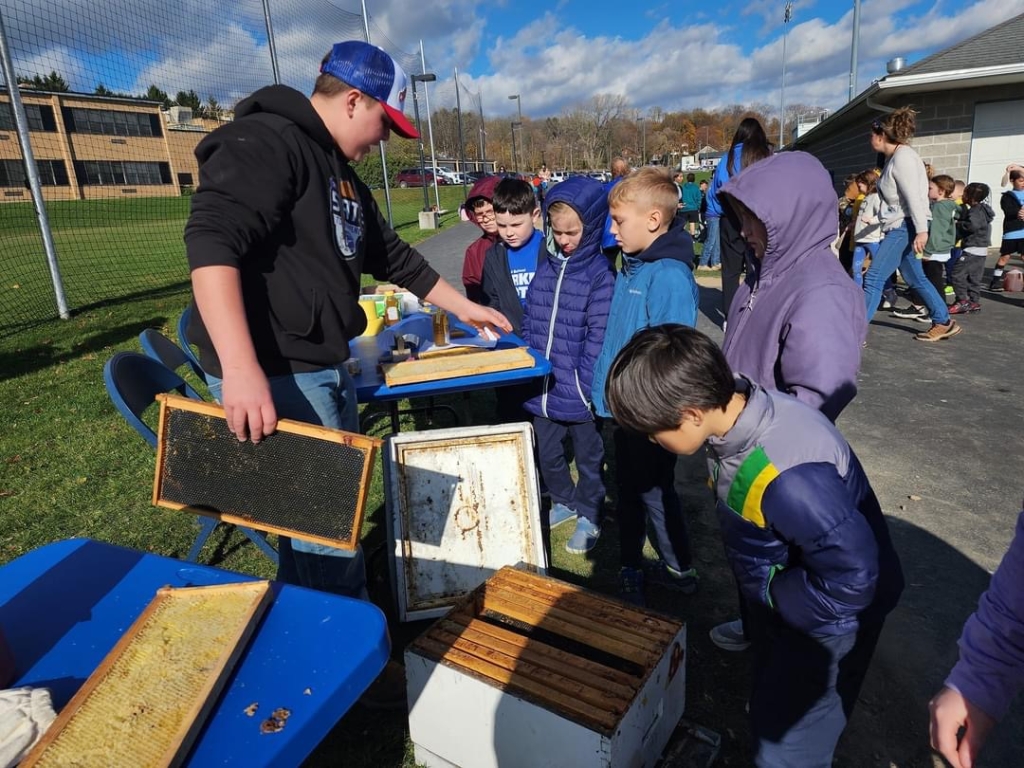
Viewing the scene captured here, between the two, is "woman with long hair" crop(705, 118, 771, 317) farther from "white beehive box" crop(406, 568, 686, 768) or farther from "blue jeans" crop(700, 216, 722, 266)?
"blue jeans" crop(700, 216, 722, 266)

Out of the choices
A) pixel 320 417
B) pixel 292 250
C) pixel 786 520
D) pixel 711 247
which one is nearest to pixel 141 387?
pixel 320 417

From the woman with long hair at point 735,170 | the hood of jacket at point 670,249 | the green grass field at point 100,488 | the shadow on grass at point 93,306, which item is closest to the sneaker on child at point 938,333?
the woman with long hair at point 735,170

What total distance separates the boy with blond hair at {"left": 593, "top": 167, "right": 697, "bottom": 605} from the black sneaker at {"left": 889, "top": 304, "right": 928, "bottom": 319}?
276 inches

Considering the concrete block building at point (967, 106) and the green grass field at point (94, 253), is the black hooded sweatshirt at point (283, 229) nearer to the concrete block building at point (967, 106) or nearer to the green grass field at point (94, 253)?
the green grass field at point (94, 253)

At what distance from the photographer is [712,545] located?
3525mm

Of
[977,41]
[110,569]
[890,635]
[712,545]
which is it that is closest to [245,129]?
[110,569]

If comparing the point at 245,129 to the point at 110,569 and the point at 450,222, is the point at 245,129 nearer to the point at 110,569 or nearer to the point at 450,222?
the point at 110,569

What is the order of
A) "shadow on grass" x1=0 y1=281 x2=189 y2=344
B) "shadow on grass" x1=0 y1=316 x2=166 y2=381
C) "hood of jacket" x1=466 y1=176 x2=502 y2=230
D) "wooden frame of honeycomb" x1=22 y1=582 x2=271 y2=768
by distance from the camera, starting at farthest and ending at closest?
1. "shadow on grass" x1=0 y1=281 x2=189 y2=344
2. "shadow on grass" x1=0 y1=316 x2=166 y2=381
3. "hood of jacket" x1=466 y1=176 x2=502 y2=230
4. "wooden frame of honeycomb" x1=22 y1=582 x2=271 y2=768

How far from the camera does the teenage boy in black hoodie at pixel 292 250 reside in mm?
1719

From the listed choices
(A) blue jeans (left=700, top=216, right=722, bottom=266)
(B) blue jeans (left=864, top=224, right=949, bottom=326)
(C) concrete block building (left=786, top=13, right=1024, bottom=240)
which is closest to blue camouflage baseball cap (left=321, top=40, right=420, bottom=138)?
(B) blue jeans (left=864, top=224, right=949, bottom=326)

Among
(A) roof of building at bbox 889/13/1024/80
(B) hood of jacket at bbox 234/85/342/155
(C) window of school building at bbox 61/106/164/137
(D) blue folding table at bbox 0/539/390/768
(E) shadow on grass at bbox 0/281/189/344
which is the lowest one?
(E) shadow on grass at bbox 0/281/189/344

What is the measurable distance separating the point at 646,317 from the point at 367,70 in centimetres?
153

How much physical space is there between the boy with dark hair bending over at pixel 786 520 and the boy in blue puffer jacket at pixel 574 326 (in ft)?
5.22

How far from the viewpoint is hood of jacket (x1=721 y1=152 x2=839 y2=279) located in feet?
6.88
